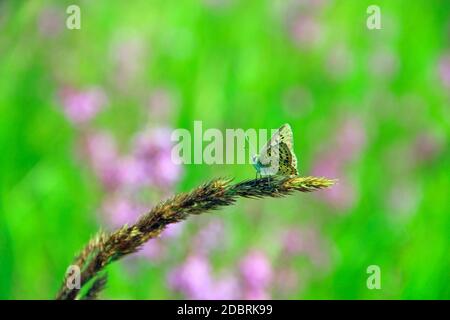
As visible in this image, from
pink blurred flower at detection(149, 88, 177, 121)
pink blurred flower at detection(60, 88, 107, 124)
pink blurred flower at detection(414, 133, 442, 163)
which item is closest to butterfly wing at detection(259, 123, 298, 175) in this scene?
pink blurred flower at detection(60, 88, 107, 124)

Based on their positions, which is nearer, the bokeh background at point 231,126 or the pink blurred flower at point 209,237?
the pink blurred flower at point 209,237

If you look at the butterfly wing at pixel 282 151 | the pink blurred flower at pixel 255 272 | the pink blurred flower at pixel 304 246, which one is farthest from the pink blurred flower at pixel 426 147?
the butterfly wing at pixel 282 151

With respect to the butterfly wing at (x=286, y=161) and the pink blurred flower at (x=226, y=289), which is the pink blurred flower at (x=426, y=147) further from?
the butterfly wing at (x=286, y=161)

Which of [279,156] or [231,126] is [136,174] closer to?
[279,156]

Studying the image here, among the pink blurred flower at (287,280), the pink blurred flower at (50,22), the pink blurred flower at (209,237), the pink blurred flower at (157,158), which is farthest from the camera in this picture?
the pink blurred flower at (50,22)
